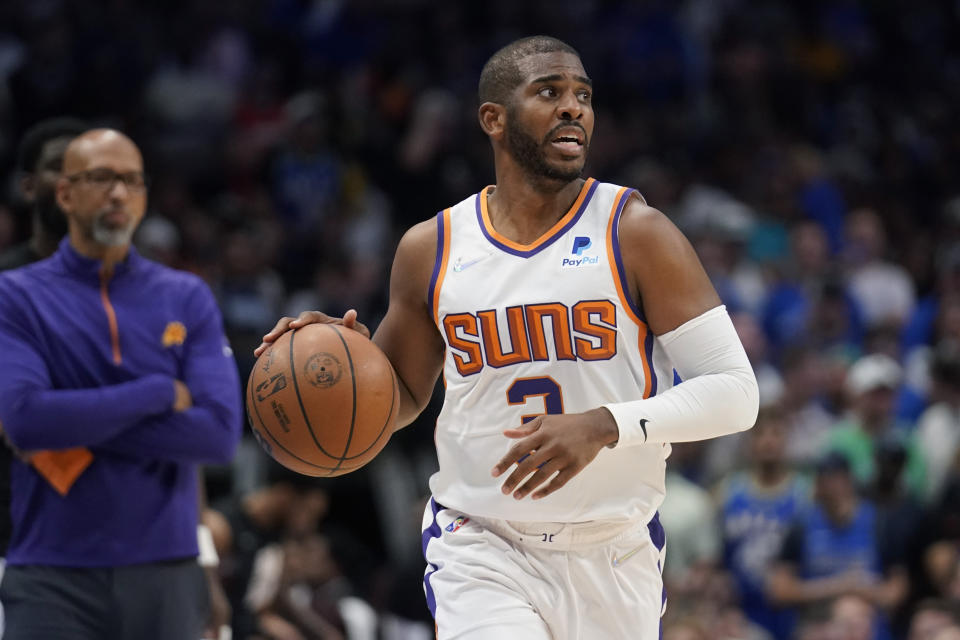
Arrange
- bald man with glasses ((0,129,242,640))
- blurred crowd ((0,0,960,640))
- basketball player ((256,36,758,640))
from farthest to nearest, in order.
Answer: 1. blurred crowd ((0,0,960,640))
2. bald man with glasses ((0,129,242,640))
3. basketball player ((256,36,758,640))

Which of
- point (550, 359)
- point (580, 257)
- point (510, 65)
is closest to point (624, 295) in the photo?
point (580, 257)

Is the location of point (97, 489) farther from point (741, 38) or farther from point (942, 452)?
point (741, 38)

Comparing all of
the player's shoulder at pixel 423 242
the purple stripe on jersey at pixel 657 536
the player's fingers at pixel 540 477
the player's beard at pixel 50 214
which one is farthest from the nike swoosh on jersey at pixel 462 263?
the player's beard at pixel 50 214

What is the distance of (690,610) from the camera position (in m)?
8.05

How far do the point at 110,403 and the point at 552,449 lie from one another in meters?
1.72

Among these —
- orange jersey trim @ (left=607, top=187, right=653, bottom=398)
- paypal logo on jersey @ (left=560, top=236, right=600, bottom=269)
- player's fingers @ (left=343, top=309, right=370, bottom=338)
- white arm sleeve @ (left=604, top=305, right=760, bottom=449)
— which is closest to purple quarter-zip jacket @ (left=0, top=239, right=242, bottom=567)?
player's fingers @ (left=343, top=309, right=370, bottom=338)

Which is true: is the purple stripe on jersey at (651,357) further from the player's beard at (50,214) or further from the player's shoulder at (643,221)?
the player's beard at (50,214)

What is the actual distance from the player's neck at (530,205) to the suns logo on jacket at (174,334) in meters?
1.30

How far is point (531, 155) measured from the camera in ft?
14.3

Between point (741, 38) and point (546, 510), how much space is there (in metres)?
11.2

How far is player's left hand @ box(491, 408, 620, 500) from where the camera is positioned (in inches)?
146

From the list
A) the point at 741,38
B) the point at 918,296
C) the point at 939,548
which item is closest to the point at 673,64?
the point at 741,38

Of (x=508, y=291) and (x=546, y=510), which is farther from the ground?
(x=508, y=291)

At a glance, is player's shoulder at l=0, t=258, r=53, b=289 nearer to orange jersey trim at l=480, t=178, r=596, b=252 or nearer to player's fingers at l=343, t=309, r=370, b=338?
player's fingers at l=343, t=309, r=370, b=338
